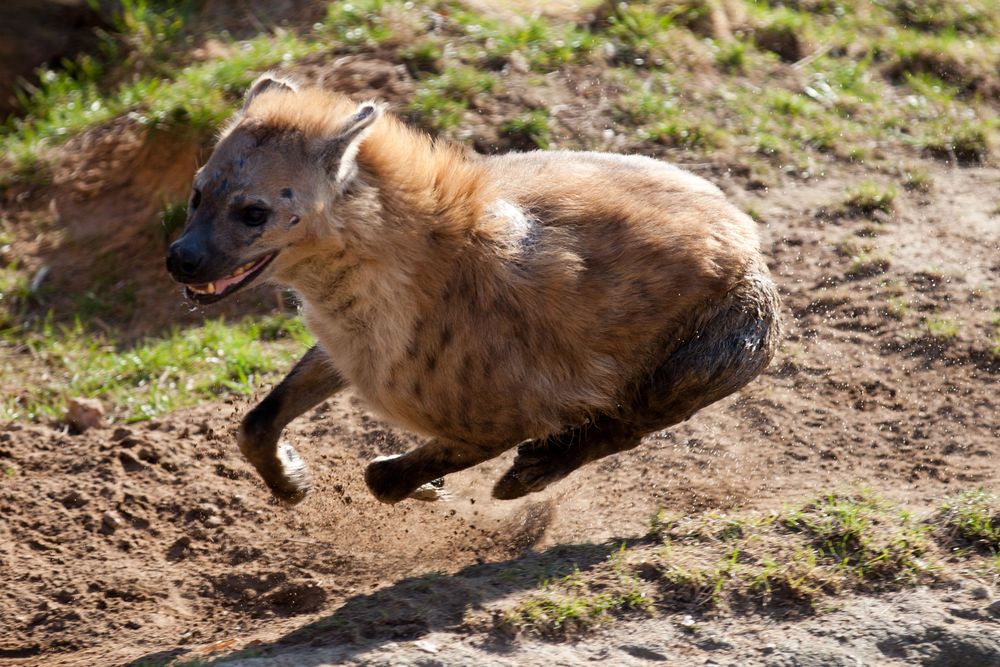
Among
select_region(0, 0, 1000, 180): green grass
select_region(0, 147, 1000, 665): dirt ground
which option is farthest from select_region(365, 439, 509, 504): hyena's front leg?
select_region(0, 0, 1000, 180): green grass

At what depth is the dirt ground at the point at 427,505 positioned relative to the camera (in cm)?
425

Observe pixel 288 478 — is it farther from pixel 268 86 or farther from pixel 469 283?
pixel 268 86

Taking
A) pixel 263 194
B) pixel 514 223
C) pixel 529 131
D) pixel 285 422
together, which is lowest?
pixel 285 422

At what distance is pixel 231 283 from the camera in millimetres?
4113

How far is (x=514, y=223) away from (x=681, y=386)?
864mm

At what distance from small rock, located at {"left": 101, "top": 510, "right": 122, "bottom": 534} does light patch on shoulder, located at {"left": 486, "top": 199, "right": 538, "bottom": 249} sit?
189 cm

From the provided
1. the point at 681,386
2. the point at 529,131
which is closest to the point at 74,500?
the point at 681,386

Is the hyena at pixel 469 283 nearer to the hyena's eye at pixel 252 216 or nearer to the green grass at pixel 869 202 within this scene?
the hyena's eye at pixel 252 216

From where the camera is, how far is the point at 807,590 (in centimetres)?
427

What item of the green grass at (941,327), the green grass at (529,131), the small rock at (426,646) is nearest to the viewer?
the small rock at (426,646)

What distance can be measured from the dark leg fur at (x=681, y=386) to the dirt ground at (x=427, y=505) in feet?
0.93

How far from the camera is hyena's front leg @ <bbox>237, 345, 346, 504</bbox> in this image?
15.3 feet

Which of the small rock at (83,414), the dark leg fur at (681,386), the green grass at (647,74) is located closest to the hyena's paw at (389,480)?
the dark leg fur at (681,386)

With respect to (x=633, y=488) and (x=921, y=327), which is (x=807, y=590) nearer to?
(x=633, y=488)
